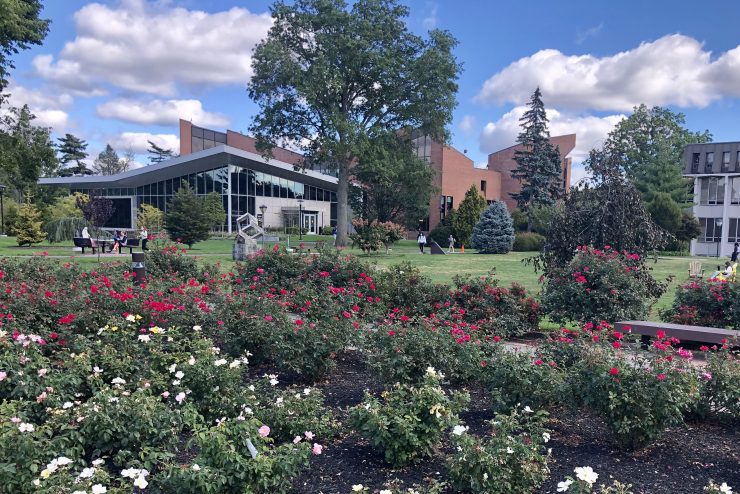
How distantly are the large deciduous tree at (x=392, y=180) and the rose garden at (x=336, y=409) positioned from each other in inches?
1042

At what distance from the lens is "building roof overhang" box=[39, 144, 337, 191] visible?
43531 mm

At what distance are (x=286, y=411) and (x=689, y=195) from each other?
4758cm

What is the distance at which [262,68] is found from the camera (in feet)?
107

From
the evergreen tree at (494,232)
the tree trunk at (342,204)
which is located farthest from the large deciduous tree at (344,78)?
the evergreen tree at (494,232)

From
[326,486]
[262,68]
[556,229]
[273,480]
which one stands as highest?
[262,68]

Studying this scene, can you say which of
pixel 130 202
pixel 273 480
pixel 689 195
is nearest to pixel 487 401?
pixel 273 480

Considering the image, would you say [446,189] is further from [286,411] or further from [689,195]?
[286,411]

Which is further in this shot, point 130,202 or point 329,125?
point 130,202

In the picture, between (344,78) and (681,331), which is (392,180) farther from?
(681,331)

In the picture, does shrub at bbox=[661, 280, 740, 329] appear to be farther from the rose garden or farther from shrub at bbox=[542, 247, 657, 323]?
the rose garden

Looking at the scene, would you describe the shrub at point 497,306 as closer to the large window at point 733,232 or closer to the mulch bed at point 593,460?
the mulch bed at point 593,460

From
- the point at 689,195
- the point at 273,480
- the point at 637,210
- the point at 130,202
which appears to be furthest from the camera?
the point at 130,202

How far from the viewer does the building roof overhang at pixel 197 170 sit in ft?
143

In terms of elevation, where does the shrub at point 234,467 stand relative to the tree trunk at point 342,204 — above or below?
below
